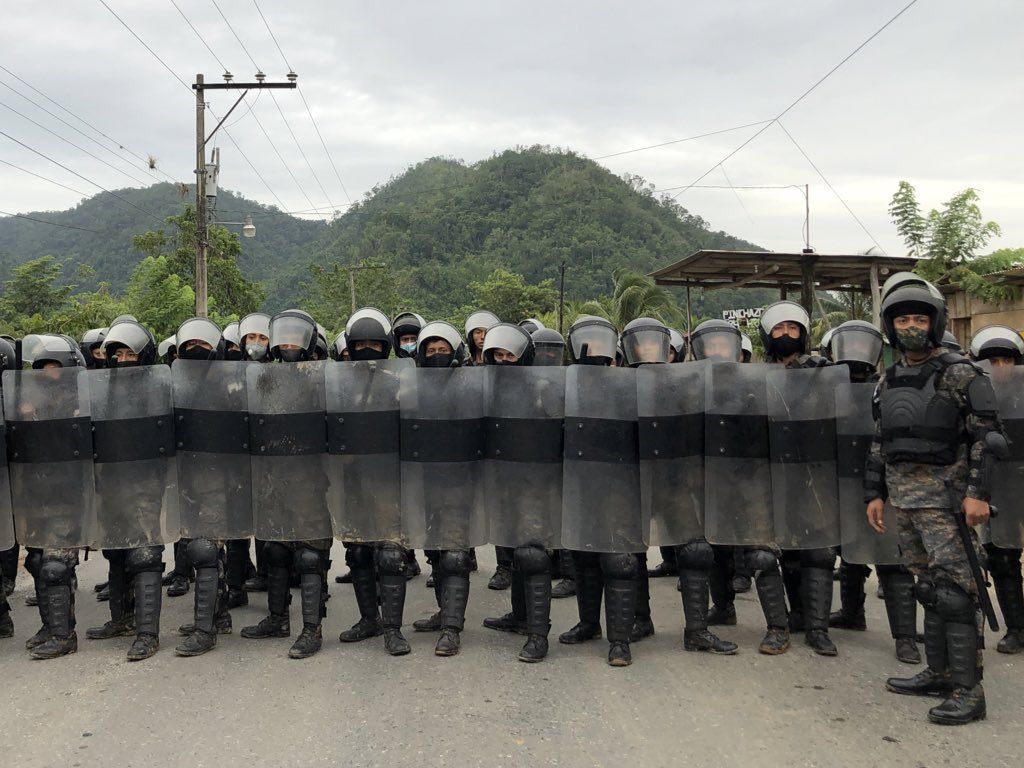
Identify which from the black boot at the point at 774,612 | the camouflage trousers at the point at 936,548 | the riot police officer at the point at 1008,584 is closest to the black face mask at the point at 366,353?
the black boot at the point at 774,612

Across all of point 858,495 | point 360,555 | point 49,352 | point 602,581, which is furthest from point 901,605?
point 49,352

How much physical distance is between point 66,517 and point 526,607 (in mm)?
2910

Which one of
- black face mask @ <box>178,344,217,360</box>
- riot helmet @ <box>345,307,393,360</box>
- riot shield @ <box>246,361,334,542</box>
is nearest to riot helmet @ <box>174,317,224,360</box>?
black face mask @ <box>178,344,217,360</box>

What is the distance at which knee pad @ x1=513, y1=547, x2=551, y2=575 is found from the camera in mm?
5293

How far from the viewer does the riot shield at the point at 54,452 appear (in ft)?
17.8

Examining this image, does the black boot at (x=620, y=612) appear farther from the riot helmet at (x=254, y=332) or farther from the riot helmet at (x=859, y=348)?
the riot helmet at (x=254, y=332)

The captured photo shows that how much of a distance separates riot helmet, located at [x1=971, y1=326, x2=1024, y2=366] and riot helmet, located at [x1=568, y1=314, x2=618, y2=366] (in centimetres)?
245

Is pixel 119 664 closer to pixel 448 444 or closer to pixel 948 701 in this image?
pixel 448 444

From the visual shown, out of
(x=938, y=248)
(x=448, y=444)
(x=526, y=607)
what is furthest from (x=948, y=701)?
(x=938, y=248)

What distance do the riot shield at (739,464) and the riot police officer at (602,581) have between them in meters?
0.59

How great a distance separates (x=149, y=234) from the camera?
1435 inches

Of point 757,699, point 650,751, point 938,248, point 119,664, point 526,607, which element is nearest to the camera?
point 650,751

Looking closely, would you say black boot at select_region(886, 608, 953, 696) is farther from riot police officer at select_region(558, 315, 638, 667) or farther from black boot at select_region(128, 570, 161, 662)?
black boot at select_region(128, 570, 161, 662)

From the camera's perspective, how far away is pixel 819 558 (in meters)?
5.36
